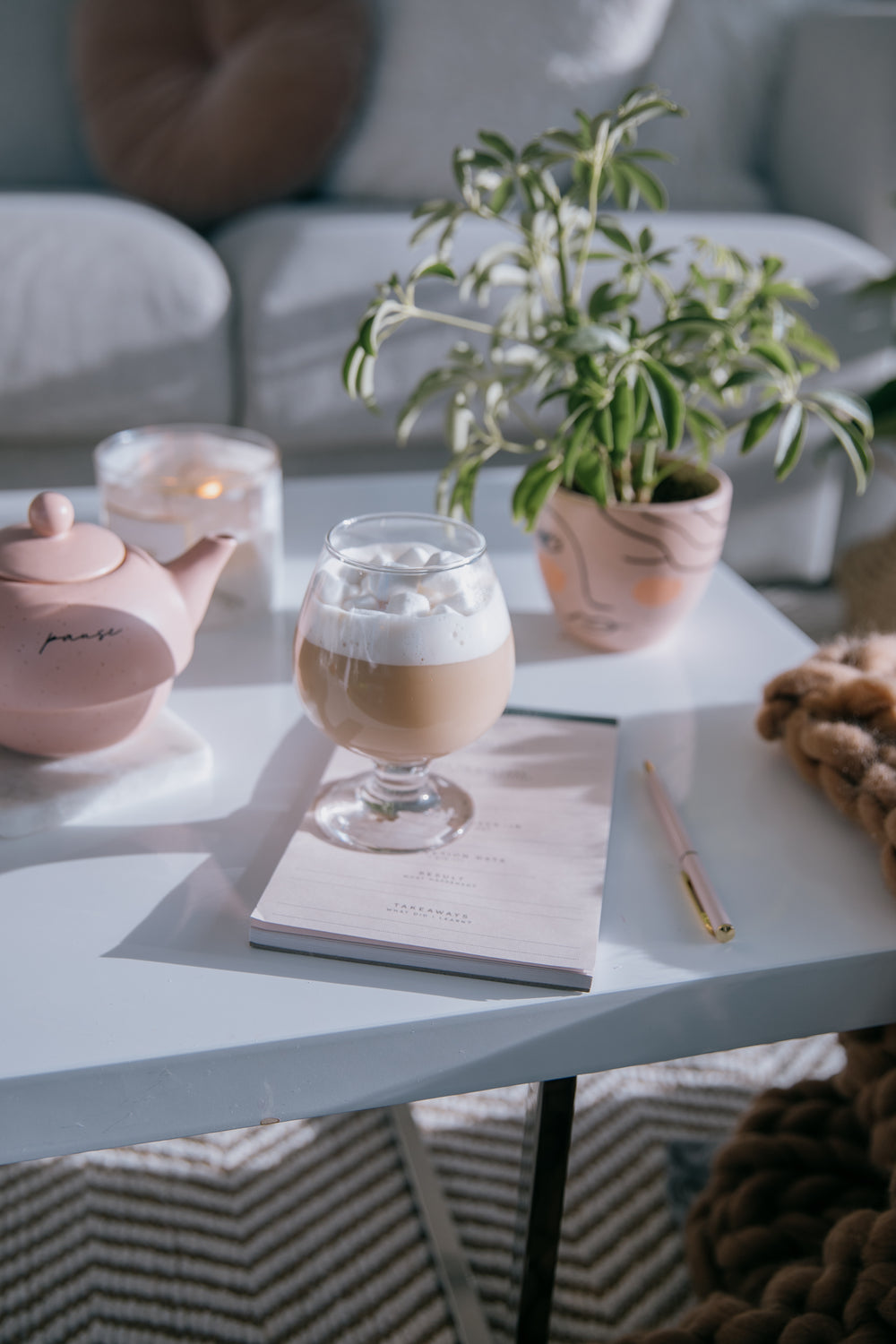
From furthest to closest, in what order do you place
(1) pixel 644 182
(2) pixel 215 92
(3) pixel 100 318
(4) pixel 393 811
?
(2) pixel 215 92 < (3) pixel 100 318 < (1) pixel 644 182 < (4) pixel 393 811

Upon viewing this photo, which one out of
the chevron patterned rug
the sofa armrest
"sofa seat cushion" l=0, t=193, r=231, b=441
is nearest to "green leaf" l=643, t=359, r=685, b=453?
the chevron patterned rug

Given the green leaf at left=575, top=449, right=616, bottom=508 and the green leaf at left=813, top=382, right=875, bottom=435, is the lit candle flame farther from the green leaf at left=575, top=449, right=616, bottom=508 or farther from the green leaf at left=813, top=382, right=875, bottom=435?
the green leaf at left=813, top=382, right=875, bottom=435

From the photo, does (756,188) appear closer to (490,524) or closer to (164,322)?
(164,322)

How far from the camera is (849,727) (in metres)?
0.64

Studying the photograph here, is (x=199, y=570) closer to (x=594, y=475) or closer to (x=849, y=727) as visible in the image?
(x=594, y=475)

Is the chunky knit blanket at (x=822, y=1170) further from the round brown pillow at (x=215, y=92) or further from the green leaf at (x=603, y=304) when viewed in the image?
the round brown pillow at (x=215, y=92)

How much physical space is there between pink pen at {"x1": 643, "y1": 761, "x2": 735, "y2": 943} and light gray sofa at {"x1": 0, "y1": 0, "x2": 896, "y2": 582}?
109 centimetres

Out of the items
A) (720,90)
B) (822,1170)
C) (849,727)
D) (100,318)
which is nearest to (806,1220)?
(822,1170)

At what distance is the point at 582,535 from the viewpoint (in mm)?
804

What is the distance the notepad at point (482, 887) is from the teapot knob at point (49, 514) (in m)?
0.19

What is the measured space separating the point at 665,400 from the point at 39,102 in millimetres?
1617

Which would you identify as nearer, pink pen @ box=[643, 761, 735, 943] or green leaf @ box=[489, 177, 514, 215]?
Answer: pink pen @ box=[643, 761, 735, 943]

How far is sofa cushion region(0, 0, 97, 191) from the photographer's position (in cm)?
183

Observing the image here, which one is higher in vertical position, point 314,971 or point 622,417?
point 622,417
